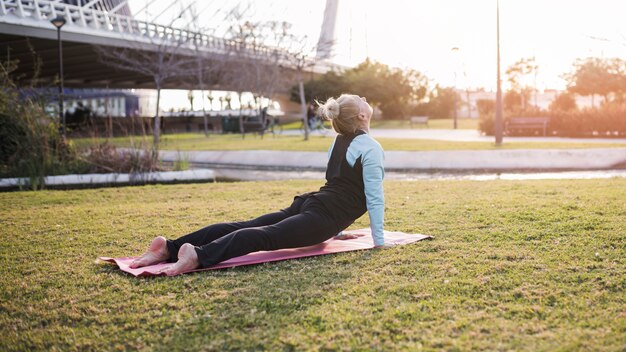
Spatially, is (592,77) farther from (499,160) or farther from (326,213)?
(326,213)

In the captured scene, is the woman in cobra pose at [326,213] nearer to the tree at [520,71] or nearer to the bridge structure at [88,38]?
the bridge structure at [88,38]

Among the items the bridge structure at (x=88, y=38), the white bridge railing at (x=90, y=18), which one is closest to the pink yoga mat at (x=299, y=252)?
the bridge structure at (x=88, y=38)

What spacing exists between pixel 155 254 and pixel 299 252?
1234 millimetres

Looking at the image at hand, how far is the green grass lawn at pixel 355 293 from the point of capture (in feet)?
11.7

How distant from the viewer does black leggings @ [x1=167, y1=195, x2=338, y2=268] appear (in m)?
5.10

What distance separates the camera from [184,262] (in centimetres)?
499

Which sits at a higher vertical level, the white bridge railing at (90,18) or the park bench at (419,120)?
the white bridge railing at (90,18)

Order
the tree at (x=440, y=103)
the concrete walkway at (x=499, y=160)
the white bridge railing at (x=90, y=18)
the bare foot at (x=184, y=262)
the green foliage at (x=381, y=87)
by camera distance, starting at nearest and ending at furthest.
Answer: the bare foot at (x=184, y=262) < the concrete walkway at (x=499, y=160) < the white bridge railing at (x=90, y=18) < the green foliage at (x=381, y=87) < the tree at (x=440, y=103)

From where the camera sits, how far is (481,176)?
15.1 metres

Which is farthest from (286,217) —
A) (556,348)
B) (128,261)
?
(556,348)

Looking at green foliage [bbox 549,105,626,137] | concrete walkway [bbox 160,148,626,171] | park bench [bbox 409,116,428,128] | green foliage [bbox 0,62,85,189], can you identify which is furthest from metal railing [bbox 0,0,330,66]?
green foliage [bbox 0,62,85,189]

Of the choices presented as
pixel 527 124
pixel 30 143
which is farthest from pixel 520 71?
pixel 30 143

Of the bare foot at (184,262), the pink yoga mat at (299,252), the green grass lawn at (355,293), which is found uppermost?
the bare foot at (184,262)

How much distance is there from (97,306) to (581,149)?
52.8 feet
